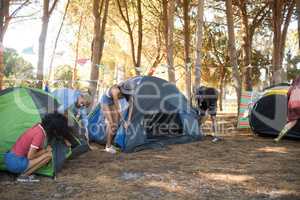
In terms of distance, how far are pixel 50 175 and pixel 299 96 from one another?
6.17 m

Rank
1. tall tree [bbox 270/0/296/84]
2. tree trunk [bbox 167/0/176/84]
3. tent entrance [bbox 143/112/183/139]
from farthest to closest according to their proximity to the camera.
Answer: tall tree [bbox 270/0/296/84] → tree trunk [bbox 167/0/176/84] → tent entrance [bbox 143/112/183/139]

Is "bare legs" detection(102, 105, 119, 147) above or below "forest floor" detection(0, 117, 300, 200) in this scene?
above

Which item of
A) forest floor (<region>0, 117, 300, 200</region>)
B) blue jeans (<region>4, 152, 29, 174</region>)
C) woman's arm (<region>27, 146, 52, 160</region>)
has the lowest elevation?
forest floor (<region>0, 117, 300, 200</region>)

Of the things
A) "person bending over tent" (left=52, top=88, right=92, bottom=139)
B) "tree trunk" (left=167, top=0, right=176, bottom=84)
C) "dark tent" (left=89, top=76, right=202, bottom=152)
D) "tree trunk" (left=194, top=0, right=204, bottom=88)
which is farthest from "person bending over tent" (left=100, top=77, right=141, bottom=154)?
"tree trunk" (left=167, top=0, right=176, bottom=84)

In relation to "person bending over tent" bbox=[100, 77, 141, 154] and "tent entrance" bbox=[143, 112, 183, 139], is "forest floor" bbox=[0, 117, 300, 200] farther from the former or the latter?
"tent entrance" bbox=[143, 112, 183, 139]

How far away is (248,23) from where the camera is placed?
63.3 ft

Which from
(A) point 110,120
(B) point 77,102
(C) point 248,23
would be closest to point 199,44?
(A) point 110,120

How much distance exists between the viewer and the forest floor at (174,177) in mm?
5230

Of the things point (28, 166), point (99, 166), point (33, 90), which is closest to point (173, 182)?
point (99, 166)

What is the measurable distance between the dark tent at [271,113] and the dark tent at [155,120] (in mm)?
2143

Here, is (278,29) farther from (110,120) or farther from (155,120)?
(110,120)

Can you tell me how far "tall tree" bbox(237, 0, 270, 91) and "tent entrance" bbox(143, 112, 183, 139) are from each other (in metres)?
4.78

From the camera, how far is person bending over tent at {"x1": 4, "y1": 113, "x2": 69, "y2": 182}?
5.75m

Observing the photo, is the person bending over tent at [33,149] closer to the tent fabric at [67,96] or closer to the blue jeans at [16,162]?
the blue jeans at [16,162]
